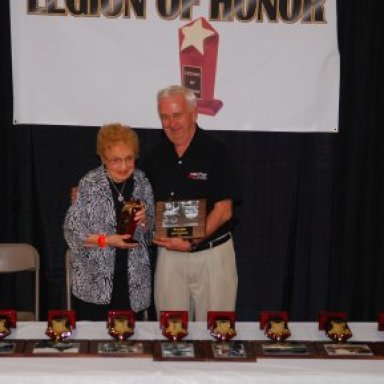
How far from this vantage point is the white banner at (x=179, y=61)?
421cm

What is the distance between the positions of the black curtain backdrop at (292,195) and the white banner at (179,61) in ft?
0.59

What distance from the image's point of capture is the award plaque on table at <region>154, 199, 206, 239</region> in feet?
11.1

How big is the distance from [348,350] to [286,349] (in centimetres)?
24

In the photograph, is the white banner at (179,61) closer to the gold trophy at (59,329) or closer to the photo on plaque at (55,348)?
the gold trophy at (59,329)

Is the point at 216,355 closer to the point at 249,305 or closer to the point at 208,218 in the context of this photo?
the point at 208,218

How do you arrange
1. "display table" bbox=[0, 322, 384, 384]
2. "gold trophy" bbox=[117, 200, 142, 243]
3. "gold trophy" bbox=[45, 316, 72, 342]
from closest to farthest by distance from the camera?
1. "display table" bbox=[0, 322, 384, 384]
2. "gold trophy" bbox=[45, 316, 72, 342]
3. "gold trophy" bbox=[117, 200, 142, 243]

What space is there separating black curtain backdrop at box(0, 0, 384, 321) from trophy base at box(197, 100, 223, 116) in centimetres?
23

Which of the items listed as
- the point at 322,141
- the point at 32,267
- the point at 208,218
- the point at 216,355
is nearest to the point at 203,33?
the point at 322,141

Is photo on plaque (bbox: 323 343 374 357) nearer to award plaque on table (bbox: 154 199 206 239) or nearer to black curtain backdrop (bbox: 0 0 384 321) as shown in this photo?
award plaque on table (bbox: 154 199 206 239)

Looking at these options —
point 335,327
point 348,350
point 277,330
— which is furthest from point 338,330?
point 277,330

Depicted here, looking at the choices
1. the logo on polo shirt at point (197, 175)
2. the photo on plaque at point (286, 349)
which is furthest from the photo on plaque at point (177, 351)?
the logo on polo shirt at point (197, 175)

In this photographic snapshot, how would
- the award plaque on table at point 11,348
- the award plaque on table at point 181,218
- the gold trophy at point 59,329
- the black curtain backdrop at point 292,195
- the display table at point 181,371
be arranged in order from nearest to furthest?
the display table at point 181,371, the award plaque on table at point 11,348, the gold trophy at point 59,329, the award plaque on table at point 181,218, the black curtain backdrop at point 292,195

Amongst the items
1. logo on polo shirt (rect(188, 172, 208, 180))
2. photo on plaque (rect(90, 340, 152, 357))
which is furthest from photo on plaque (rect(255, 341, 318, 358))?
logo on polo shirt (rect(188, 172, 208, 180))

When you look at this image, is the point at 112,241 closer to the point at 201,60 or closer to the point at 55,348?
the point at 55,348
